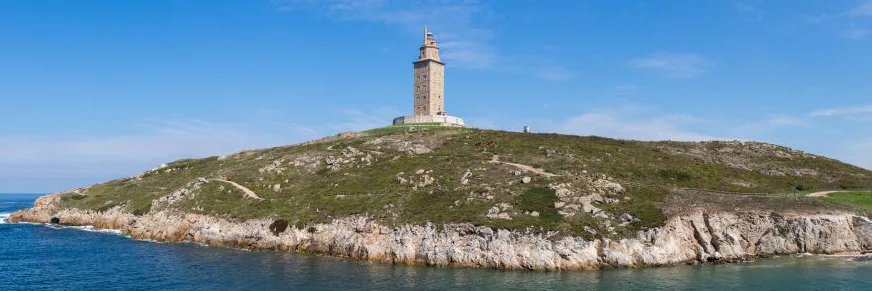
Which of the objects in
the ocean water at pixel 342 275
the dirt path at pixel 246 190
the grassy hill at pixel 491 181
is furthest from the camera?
the dirt path at pixel 246 190

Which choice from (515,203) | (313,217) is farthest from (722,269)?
(313,217)

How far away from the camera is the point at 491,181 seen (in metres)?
78.3

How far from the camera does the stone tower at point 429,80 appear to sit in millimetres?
141500

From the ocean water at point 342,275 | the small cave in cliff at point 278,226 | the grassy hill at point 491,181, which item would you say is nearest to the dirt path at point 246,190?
the grassy hill at point 491,181

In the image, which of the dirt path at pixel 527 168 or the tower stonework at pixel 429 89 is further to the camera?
the tower stonework at pixel 429 89

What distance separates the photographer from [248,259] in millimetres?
65562

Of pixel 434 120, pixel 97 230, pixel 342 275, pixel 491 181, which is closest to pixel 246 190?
pixel 97 230

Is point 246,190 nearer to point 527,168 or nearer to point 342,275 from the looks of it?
point 342,275

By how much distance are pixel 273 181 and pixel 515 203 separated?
49.8m

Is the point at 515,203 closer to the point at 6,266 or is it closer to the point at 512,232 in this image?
the point at 512,232

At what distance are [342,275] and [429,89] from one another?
90.3m

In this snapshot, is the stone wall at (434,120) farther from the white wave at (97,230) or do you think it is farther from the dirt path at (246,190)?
the white wave at (97,230)

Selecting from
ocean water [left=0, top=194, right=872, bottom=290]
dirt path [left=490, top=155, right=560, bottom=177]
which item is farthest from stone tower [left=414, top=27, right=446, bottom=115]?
ocean water [left=0, top=194, right=872, bottom=290]

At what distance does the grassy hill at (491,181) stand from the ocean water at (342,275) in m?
8.26
